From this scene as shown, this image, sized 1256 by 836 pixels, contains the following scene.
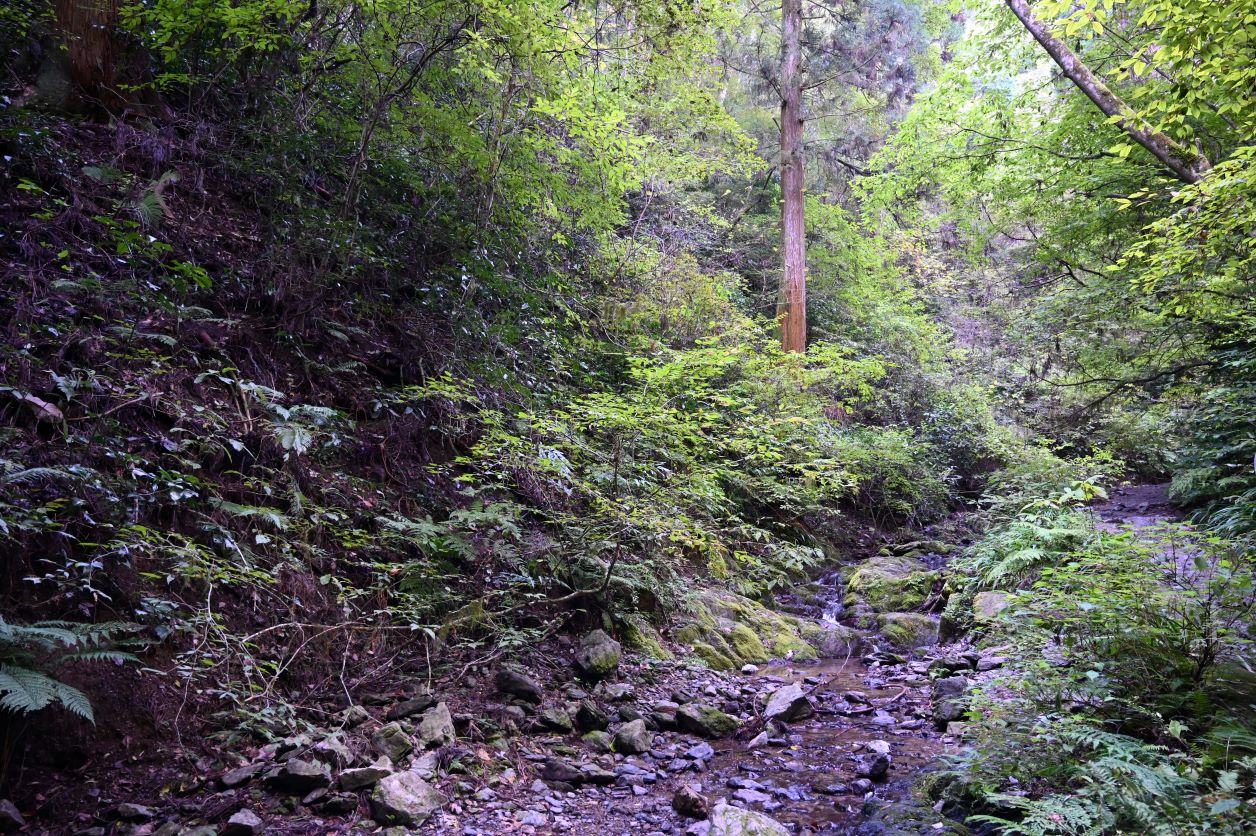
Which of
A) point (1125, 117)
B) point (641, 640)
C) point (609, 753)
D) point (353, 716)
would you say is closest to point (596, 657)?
point (641, 640)

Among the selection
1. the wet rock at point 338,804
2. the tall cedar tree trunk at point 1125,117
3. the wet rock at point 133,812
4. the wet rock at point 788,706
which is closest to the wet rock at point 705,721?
the wet rock at point 788,706

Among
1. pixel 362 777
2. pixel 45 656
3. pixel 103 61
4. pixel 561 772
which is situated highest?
pixel 103 61

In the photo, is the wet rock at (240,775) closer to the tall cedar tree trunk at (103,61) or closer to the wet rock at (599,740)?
the wet rock at (599,740)

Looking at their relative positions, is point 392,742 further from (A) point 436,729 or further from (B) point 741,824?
(B) point 741,824

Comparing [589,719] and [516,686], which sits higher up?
[516,686]

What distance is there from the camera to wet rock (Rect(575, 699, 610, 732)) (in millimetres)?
5008

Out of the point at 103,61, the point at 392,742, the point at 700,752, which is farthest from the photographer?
the point at 103,61

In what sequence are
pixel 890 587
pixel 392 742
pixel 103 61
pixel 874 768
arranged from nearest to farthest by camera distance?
pixel 392 742 → pixel 874 768 → pixel 103 61 → pixel 890 587

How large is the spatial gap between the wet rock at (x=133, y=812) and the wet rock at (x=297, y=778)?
0.52 metres

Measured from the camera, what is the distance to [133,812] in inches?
121

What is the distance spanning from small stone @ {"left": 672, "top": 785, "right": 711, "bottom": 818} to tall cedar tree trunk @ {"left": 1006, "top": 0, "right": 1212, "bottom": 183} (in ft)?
21.5

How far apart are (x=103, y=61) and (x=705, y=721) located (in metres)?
8.02

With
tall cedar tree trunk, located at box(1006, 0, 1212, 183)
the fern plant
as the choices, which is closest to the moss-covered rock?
the fern plant

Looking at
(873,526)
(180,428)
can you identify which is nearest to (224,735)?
(180,428)
